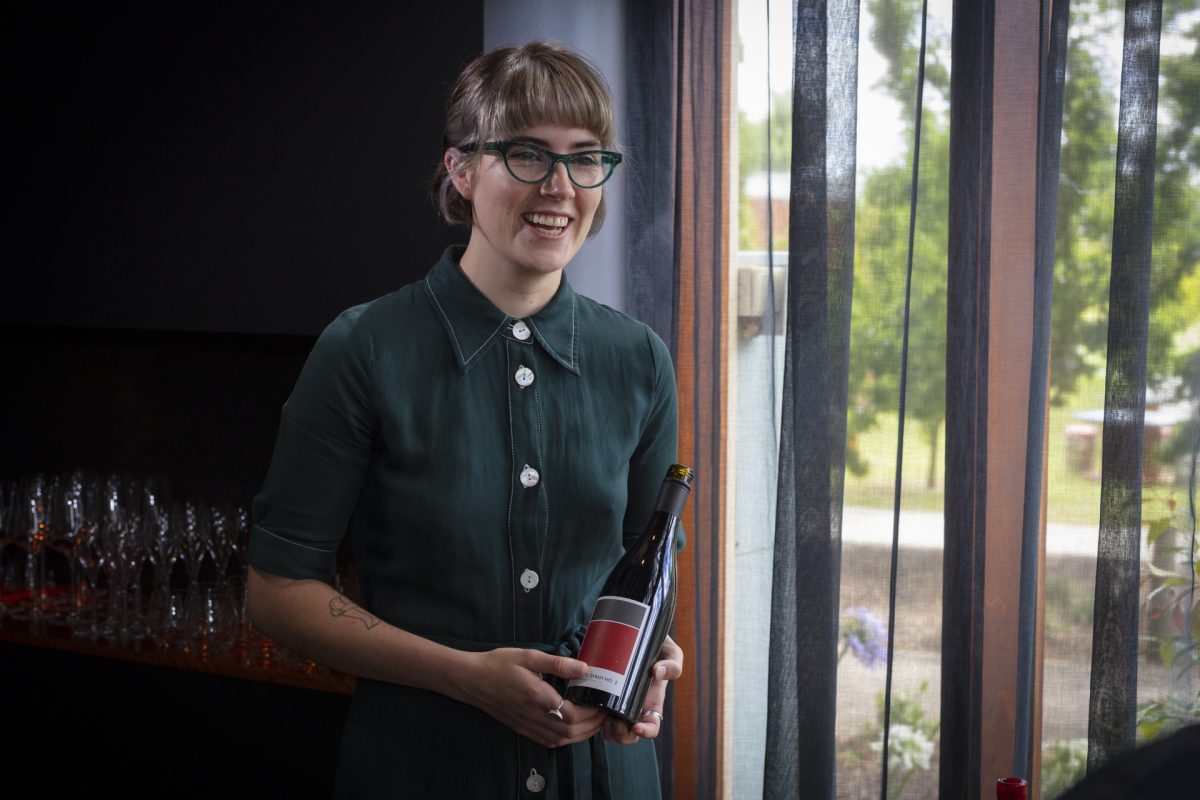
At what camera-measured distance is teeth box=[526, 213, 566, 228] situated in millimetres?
1198

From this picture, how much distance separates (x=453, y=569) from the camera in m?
1.22

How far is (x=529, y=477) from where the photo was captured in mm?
1250

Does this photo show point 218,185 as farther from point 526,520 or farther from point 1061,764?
point 1061,764

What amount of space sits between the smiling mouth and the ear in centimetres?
11

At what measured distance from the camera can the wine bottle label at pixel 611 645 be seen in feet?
3.58

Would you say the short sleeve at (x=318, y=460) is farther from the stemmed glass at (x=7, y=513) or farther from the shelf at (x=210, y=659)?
the stemmed glass at (x=7, y=513)

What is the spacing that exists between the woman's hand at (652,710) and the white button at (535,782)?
114mm

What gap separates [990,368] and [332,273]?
113cm

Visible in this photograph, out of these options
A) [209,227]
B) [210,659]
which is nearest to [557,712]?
[210,659]

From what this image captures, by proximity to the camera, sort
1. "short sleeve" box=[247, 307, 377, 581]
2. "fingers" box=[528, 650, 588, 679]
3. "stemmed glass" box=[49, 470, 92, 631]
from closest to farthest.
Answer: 1. "fingers" box=[528, 650, 588, 679]
2. "short sleeve" box=[247, 307, 377, 581]
3. "stemmed glass" box=[49, 470, 92, 631]

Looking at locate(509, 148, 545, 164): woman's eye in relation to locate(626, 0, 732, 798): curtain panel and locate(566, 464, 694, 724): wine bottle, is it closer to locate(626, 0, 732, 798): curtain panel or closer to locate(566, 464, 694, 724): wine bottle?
locate(566, 464, 694, 724): wine bottle

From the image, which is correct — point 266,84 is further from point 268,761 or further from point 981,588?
point 981,588

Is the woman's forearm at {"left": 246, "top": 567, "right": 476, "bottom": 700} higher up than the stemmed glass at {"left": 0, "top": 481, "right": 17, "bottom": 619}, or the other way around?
the woman's forearm at {"left": 246, "top": 567, "right": 476, "bottom": 700}

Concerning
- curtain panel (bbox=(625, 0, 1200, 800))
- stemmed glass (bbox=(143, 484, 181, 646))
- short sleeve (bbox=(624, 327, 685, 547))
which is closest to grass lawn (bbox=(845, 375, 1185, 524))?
curtain panel (bbox=(625, 0, 1200, 800))
